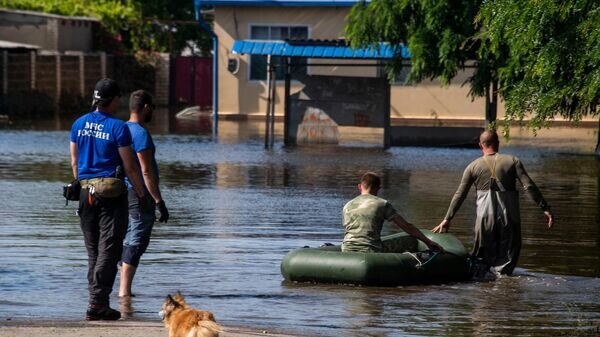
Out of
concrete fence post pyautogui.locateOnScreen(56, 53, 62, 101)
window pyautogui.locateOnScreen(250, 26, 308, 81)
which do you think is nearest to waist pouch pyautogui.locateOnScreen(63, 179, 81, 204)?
window pyautogui.locateOnScreen(250, 26, 308, 81)

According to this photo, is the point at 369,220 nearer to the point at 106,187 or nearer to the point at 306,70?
the point at 106,187

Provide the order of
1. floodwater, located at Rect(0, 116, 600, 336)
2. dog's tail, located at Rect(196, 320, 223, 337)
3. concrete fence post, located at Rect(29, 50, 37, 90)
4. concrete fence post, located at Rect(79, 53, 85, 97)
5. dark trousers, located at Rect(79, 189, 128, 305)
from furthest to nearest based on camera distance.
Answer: concrete fence post, located at Rect(79, 53, 85, 97) < concrete fence post, located at Rect(29, 50, 37, 90) < floodwater, located at Rect(0, 116, 600, 336) < dark trousers, located at Rect(79, 189, 128, 305) < dog's tail, located at Rect(196, 320, 223, 337)

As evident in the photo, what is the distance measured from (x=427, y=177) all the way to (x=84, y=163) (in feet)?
45.9

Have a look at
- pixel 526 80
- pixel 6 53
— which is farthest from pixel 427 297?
pixel 6 53

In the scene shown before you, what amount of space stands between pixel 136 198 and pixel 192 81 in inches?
1553

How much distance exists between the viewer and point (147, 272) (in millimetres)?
12594

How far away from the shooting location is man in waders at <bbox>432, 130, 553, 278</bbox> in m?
12.8

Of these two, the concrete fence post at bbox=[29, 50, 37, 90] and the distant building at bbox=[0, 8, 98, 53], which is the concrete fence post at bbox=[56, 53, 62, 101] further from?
the distant building at bbox=[0, 8, 98, 53]

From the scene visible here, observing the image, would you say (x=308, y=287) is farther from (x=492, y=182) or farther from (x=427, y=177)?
(x=427, y=177)

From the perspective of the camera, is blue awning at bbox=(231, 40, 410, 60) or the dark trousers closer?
the dark trousers

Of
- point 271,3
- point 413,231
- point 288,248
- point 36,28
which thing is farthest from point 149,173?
point 36,28

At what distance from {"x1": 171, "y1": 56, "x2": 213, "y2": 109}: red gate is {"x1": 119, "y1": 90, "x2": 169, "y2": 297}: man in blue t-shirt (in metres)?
37.0

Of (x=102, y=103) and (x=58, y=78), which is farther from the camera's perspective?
(x=58, y=78)

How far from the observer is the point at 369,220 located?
470 inches
